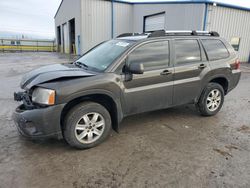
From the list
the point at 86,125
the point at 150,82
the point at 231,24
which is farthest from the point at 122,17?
the point at 86,125

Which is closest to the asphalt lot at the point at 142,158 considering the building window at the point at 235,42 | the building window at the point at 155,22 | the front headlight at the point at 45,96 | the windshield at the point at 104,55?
the front headlight at the point at 45,96

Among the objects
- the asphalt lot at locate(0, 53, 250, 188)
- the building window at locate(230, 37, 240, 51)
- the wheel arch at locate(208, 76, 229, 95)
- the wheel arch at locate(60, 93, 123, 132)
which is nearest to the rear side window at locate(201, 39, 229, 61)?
the wheel arch at locate(208, 76, 229, 95)

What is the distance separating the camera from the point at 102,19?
18.5 m

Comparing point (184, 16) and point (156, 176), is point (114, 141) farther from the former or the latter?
point (184, 16)

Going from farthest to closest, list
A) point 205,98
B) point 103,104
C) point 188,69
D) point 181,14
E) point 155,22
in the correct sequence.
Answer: point 155,22 < point 181,14 < point 205,98 < point 188,69 < point 103,104

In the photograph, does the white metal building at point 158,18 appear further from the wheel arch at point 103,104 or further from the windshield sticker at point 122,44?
the wheel arch at point 103,104

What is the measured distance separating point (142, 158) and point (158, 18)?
15773 mm

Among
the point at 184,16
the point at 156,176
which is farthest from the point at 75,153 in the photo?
the point at 184,16

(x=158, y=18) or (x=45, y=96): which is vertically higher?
(x=158, y=18)

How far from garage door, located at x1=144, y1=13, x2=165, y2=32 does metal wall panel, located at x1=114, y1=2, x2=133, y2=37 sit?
2.26m

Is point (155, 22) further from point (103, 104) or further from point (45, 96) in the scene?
point (45, 96)

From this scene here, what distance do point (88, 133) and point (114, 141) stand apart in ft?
1.72

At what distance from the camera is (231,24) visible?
14.9 m

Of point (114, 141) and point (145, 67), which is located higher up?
point (145, 67)
